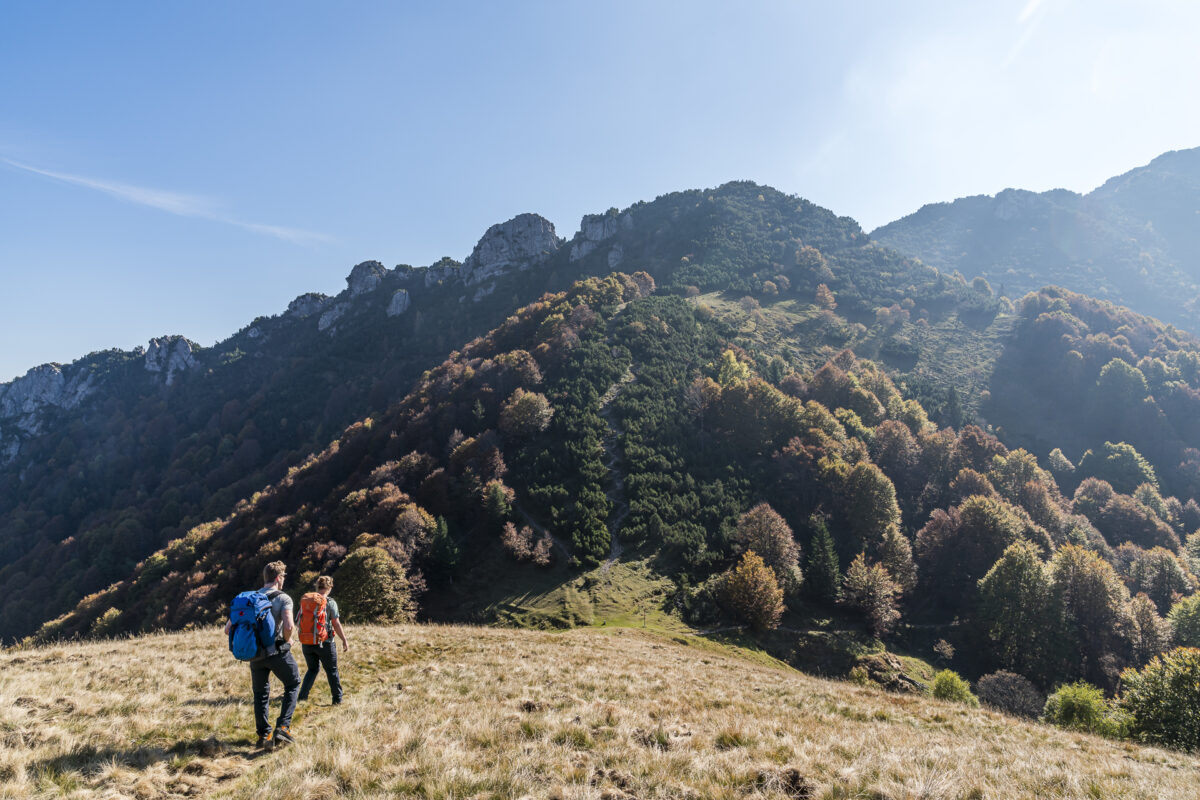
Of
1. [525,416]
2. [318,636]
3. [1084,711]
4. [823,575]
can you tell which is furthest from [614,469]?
[318,636]

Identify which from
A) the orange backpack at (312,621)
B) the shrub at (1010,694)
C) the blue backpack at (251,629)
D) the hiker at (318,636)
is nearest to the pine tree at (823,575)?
the shrub at (1010,694)

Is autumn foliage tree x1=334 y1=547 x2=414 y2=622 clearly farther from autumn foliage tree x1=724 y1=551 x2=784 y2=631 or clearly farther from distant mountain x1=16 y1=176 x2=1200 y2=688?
autumn foliage tree x1=724 y1=551 x2=784 y2=631

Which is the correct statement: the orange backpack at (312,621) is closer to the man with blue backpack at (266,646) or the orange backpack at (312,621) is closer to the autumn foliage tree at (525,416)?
the man with blue backpack at (266,646)

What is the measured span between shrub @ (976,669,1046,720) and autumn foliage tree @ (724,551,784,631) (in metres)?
18.8

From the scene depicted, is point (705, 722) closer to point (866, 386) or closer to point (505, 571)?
point (505, 571)

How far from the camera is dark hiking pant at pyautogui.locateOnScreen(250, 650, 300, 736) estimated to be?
9.01 meters

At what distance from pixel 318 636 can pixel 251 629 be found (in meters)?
2.31

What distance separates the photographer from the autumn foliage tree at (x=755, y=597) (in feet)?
154

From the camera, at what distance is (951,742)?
1116 centimetres

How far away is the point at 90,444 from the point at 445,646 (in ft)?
732

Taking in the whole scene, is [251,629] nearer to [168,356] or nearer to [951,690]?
[951,690]

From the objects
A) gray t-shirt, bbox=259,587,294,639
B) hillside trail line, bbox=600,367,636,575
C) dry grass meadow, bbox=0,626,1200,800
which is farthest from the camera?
hillside trail line, bbox=600,367,636,575

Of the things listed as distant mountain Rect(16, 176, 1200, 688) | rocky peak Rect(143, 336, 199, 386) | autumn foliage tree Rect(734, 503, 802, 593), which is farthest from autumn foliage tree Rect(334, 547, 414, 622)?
rocky peak Rect(143, 336, 199, 386)

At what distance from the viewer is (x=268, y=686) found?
9172mm
